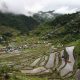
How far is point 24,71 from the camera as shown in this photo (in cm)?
14675

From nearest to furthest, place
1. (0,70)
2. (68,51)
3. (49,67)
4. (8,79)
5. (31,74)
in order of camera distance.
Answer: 1. (8,79)
2. (0,70)
3. (31,74)
4. (49,67)
5. (68,51)

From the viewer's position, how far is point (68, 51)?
177 meters

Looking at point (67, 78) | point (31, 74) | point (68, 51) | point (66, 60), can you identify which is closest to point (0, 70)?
point (31, 74)

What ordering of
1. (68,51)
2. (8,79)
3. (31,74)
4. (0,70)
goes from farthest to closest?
1. (68,51)
2. (31,74)
3. (0,70)
4. (8,79)

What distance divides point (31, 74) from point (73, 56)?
1453 inches

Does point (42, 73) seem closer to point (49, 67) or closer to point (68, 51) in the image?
point (49, 67)

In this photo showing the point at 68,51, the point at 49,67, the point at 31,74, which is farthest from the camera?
the point at 68,51

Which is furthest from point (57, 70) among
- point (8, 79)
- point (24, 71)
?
point (8, 79)

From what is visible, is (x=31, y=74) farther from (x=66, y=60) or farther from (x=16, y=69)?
(x=66, y=60)

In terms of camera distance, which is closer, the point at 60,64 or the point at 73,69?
the point at 73,69

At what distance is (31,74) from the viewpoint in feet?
453

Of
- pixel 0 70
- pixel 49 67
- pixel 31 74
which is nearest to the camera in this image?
pixel 0 70

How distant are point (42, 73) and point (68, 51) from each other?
1702 inches

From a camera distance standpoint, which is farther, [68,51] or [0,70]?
[68,51]
